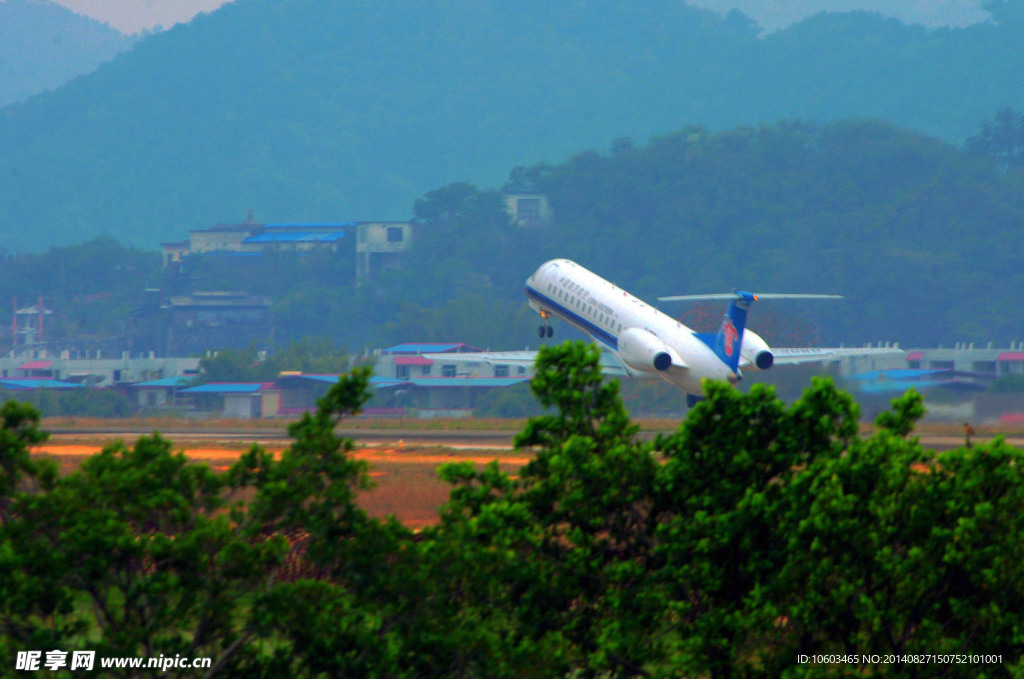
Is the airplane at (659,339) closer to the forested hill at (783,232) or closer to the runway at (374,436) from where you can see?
the runway at (374,436)

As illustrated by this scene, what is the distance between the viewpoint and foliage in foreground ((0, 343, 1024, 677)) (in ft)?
45.2

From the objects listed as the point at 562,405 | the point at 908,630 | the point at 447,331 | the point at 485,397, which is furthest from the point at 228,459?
the point at 447,331

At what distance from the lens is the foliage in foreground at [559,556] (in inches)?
542

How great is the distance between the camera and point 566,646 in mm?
14961

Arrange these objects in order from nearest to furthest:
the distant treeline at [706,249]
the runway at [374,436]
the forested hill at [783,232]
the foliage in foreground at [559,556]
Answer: the foliage in foreground at [559,556]
the runway at [374,436]
the forested hill at [783,232]
the distant treeline at [706,249]

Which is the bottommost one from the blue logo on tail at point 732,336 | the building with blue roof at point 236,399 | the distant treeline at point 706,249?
the building with blue roof at point 236,399

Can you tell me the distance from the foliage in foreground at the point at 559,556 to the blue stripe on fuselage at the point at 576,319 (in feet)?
116

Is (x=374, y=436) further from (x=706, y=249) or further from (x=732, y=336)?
(x=706, y=249)

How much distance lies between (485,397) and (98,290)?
300 feet

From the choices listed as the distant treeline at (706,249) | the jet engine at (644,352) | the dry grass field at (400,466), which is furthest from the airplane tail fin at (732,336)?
the distant treeline at (706,249)

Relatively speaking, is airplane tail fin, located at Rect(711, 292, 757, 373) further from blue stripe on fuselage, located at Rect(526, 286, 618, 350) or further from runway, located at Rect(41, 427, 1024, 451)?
runway, located at Rect(41, 427, 1024, 451)

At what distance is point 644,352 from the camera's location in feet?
157

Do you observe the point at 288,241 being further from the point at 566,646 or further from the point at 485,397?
the point at 566,646

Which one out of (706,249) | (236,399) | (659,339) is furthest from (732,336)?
(706,249)
